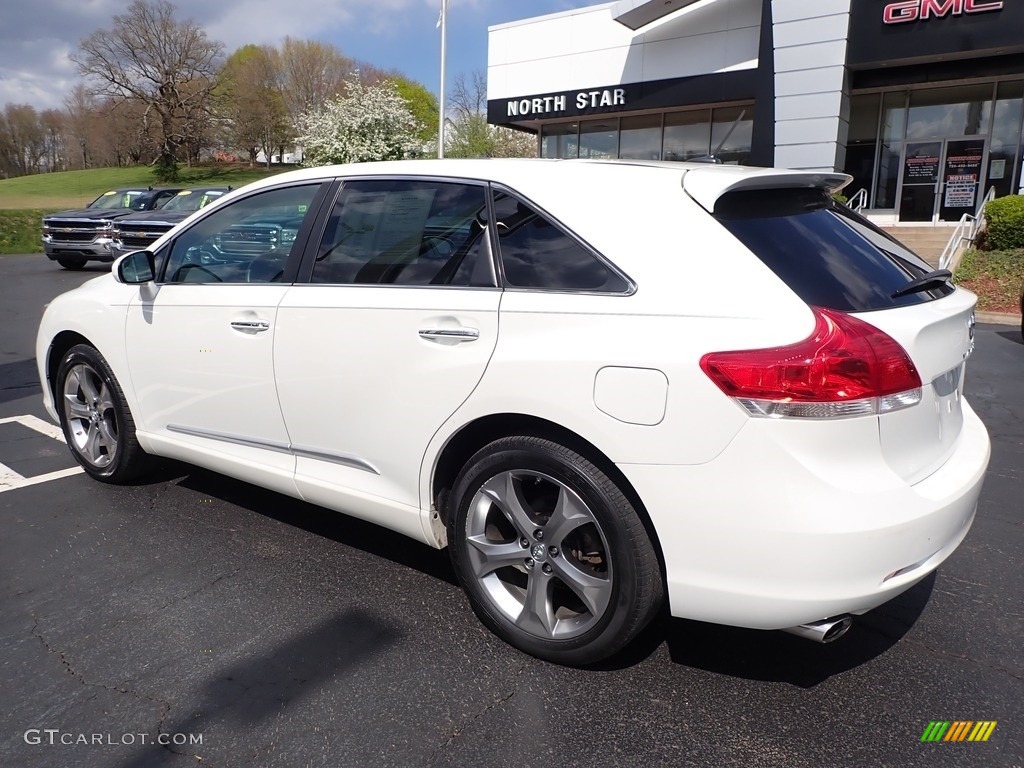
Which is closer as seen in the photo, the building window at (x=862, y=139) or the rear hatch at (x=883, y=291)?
the rear hatch at (x=883, y=291)

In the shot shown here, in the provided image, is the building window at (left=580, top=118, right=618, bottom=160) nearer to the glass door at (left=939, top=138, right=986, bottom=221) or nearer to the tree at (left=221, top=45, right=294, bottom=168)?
the glass door at (left=939, top=138, right=986, bottom=221)

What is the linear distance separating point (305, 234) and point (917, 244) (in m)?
17.3

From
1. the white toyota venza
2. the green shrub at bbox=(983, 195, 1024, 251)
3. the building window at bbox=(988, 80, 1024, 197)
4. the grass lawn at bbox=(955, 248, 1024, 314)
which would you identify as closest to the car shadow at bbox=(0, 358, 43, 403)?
the white toyota venza

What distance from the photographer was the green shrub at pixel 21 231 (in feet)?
85.3

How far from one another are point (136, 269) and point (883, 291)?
11.1ft

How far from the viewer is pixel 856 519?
84.5 inches

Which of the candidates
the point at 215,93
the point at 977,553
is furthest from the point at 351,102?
the point at 215,93

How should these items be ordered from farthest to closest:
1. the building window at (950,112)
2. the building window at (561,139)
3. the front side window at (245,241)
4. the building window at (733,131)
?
1. the building window at (561,139)
2. the building window at (733,131)
3. the building window at (950,112)
4. the front side window at (245,241)

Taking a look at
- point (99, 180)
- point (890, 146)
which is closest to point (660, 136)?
point (890, 146)

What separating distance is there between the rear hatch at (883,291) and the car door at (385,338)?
0.94m

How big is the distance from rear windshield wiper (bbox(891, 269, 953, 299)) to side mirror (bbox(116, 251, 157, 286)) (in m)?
3.37

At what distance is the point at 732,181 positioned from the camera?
254cm

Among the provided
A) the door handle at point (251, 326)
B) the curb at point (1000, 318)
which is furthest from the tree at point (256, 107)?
the door handle at point (251, 326)

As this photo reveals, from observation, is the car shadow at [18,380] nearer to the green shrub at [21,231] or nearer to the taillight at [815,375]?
the taillight at [815,375]
